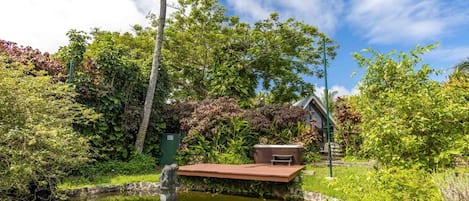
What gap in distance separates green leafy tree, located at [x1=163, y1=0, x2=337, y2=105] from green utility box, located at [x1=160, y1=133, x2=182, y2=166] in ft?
9.11

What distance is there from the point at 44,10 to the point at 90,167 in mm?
5182

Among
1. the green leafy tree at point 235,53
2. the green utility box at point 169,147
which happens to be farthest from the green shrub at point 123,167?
the green leafy tree at point 235,53

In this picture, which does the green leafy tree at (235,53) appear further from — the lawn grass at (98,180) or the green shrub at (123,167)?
the lawn grass at (98,180)

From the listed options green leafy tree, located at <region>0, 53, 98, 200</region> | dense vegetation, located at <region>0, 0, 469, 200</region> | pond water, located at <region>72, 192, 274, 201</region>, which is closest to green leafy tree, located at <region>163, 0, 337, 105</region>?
dense vegetation, located at <region>0, 0, 469, 200</region>

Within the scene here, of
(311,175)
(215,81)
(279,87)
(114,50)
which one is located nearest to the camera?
(311,175)

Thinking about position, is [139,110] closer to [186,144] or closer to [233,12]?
[186,144]

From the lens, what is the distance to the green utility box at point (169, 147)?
448 inches

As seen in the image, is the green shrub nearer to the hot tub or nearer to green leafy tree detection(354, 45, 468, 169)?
the hot tub

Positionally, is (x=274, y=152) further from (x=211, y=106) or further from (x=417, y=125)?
(x=417, y=125)

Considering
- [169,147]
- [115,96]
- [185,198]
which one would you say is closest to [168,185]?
[185,198]

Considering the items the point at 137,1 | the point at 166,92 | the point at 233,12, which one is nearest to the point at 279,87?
the point at 233,12

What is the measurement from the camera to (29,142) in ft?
13.9

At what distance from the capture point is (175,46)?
1495cm

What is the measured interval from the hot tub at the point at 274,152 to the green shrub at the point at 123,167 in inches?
141
